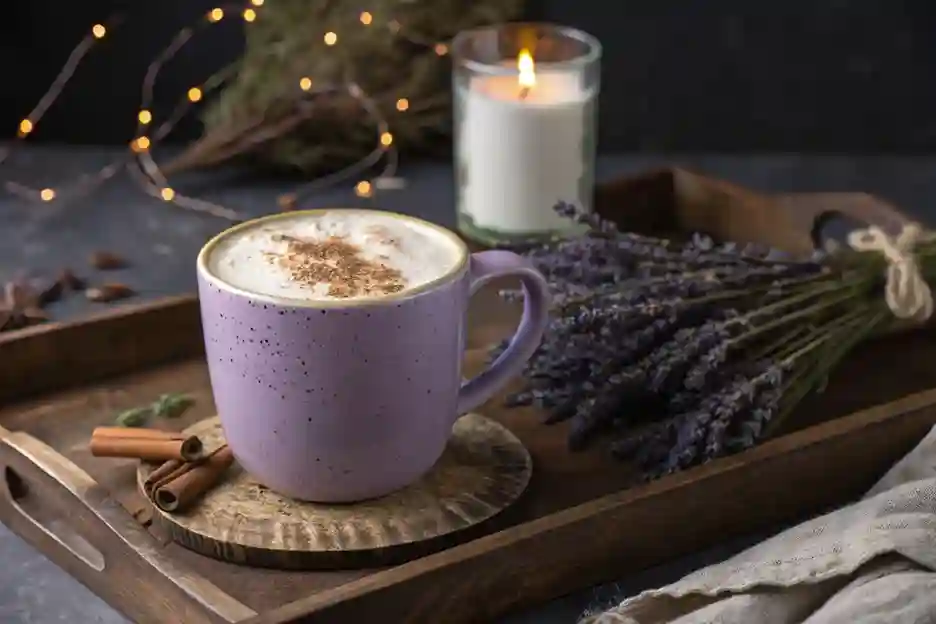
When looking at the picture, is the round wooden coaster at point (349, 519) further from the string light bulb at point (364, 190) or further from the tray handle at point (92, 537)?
the string light bulb at point (364, 190)

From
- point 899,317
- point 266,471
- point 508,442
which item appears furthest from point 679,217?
point 266,471

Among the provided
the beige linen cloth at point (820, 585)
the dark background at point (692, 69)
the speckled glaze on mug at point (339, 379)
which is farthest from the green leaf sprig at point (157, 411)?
the dark background at point (692, 69)

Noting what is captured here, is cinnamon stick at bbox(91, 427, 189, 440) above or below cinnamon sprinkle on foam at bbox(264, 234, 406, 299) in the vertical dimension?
below

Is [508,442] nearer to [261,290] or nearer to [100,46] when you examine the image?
[261,290]

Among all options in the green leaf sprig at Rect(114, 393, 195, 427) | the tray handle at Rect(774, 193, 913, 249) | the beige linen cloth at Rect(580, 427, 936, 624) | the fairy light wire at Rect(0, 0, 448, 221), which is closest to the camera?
the beige linen cloth at Rect(580, 427, 936, 624)

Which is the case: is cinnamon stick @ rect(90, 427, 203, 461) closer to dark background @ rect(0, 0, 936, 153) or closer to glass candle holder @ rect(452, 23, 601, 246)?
glass candle holder @ rect(452, 23, 601, 246)

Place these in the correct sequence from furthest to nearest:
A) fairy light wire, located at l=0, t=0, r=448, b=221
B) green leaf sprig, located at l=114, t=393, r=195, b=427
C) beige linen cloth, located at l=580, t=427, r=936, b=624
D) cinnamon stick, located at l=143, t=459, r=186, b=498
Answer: fairy light wire, located at l=0, t=0, r=448, b=221
green leaf sprig, located at l=114, t=393, r=195, b=427
cinnamon stick, located at l=143, t=459, r=186, b=498
beige linen cloth, located at l=580, t=427, r=936, b=624

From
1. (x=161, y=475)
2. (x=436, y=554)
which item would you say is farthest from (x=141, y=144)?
(x=436, y=554)

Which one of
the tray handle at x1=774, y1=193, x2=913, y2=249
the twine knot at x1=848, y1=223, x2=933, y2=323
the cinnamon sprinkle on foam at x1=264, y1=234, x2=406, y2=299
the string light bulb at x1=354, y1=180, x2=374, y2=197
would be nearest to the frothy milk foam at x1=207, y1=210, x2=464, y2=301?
the cinnamon sprinkle on foam at x1=264, y1=234, x2=406, y2=299
